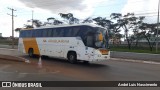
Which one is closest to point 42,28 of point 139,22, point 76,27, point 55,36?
point 55,36

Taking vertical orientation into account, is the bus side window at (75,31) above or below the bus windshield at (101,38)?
above

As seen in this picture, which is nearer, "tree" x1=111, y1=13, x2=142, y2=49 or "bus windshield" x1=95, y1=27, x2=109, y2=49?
"bus windshield" x1=95, y1=27, x2=109, y2=49

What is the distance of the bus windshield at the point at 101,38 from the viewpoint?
17984 millimetres

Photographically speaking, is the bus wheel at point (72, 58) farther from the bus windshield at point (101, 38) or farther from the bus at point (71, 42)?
the bus windshield at point (101, 38)

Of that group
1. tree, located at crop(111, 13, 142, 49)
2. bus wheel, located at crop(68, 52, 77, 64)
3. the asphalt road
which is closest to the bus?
bus wheel, located at crop(68, 52, 77, 64)

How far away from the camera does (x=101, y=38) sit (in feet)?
59.7

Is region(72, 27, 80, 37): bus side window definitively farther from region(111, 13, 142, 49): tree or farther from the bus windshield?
region(111, 13, 142, 49): tree

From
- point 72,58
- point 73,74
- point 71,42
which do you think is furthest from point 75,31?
point 73,74

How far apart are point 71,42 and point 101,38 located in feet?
8.92

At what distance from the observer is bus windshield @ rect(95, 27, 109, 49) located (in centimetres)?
1798

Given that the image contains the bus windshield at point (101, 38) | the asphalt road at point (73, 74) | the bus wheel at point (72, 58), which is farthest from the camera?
the bus wheel at point (72, 58)

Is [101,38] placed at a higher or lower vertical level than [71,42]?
higher

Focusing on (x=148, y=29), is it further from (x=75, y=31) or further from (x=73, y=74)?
(x=73, y=74)

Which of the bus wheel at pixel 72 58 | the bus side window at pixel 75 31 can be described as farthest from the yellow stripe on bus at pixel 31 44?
the bus side window at pixel 75 31
